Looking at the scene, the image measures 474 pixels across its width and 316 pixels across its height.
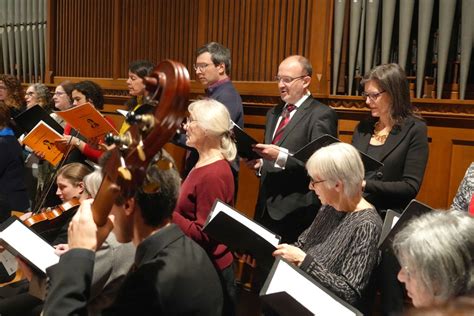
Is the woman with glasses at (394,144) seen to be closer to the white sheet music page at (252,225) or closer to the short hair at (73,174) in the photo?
the white sheet music page at (252,225)

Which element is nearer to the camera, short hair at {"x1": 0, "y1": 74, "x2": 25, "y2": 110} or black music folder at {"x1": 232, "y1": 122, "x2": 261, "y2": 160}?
black music folder at {"x1": 232, "y1": 122, "x2": 261, "y2": 160}

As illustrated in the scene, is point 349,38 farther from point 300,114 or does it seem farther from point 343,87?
point 300,114

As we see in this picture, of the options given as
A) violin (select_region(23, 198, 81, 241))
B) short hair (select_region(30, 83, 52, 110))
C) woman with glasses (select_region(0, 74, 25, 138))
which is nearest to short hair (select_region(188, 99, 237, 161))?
violin (select_region(23, 198, 81, 241))

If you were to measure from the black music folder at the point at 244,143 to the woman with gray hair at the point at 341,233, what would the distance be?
2.16 ft

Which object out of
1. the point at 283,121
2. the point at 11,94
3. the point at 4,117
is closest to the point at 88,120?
the point at 4,117

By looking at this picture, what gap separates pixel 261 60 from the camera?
4.12m

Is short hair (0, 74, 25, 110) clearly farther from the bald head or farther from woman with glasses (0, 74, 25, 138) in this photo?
the bald head

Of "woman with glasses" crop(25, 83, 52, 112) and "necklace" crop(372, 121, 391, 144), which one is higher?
"necklace" crop(372, 121, 391, 144)

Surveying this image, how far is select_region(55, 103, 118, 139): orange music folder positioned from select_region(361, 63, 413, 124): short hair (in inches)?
59.8

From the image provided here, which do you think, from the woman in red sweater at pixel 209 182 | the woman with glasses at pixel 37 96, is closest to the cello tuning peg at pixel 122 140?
the woman in red sweater at pixel 209 182

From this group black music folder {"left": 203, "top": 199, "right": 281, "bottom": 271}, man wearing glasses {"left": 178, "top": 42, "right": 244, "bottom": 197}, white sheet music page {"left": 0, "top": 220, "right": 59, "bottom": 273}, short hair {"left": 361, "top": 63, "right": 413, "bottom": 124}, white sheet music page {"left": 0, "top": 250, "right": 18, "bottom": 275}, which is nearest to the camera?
black music folder {"left": 203, "top": 199, "right": 281, "bottom": 271}

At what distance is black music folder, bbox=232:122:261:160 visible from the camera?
2.85 metres

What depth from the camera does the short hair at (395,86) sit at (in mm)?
2875

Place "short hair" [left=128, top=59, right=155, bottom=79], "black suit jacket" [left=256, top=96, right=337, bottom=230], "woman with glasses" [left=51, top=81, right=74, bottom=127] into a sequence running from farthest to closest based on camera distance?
"woman with glasses" [left=51, top=81, right=74, bottom=127], "short hair" [left=128, top=59, right=155, bottom=79], "black suit jacket" [left=256, top=96, right=337, bottom=230]
